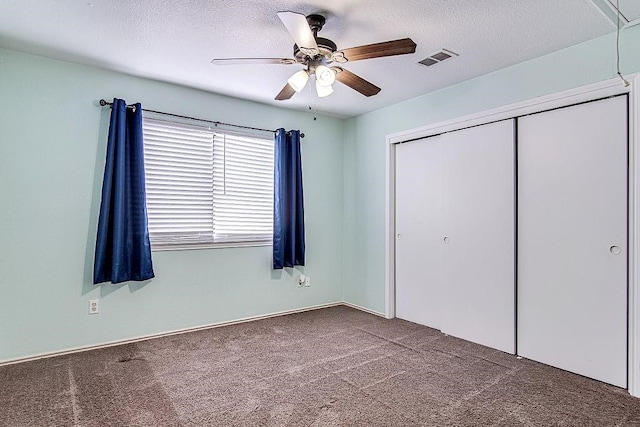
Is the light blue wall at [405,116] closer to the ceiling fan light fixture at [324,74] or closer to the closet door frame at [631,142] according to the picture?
the closet door frame at [631,142]

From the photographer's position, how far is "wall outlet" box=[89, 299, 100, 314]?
3185 millimetres

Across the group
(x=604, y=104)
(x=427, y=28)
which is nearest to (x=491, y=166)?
(x=604, y=104)

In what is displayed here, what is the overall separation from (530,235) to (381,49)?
6.64 ft

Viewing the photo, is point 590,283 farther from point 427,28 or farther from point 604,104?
point 427,28

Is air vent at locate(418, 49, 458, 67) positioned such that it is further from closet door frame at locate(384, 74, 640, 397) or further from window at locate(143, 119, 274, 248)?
window at locate(143, 119, 274, 248)

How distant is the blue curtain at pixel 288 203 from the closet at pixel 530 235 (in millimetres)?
1277

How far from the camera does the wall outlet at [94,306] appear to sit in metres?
3.18

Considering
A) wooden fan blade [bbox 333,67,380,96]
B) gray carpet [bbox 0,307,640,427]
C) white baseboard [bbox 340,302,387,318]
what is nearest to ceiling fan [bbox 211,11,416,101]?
wooden fan blade [bbox 333,67,380,96]

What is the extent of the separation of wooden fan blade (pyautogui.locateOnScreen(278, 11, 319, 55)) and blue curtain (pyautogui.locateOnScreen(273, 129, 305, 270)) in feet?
6.76

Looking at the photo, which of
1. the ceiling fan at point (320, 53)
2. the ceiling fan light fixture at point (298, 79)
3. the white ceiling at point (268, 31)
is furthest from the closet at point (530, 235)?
the ceiling fan light fixture at point (298, 79)

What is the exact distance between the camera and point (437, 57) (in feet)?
9.70

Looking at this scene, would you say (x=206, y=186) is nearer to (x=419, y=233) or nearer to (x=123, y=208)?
(x=123, y=208)

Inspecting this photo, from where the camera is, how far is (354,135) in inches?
189

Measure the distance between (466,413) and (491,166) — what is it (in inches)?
82.5
